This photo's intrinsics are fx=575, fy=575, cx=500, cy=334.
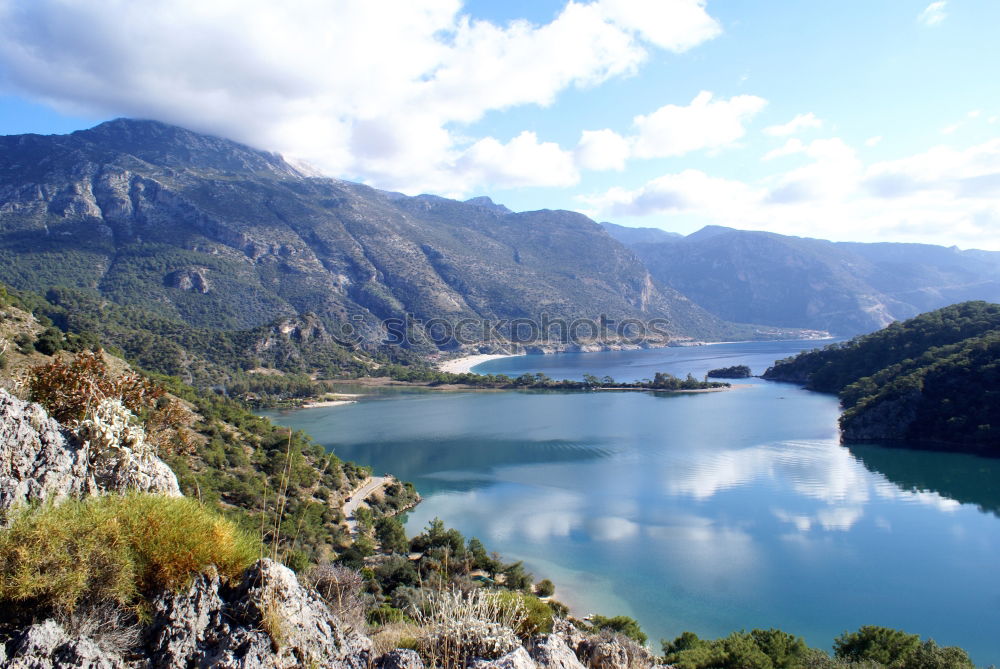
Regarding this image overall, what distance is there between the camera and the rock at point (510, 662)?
11.9 ft

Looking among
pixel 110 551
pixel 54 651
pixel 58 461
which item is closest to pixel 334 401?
pixel 58 461

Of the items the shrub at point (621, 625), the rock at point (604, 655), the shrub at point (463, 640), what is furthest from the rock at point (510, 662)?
the shrub at point (621, 625)

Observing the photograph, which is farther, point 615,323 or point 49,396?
point 615,323

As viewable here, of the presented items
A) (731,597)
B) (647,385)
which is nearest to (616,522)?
(731,597)

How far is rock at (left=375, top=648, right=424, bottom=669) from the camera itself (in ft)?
12.0

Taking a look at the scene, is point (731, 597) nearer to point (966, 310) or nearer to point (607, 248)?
point (966, 310)

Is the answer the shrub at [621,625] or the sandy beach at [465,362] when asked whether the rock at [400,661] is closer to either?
the shrub at [621,625]

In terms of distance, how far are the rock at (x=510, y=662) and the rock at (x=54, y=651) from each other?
78.7 inches

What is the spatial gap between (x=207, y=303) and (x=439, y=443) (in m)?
67.3

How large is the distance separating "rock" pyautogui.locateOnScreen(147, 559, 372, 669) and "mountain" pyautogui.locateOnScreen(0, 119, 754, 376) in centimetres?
8396

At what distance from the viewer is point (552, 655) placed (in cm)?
434

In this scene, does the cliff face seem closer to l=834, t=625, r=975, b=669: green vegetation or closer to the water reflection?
the water reflection

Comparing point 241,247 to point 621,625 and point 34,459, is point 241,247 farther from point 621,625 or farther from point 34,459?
point 34,459

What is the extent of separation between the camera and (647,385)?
7300 cm
